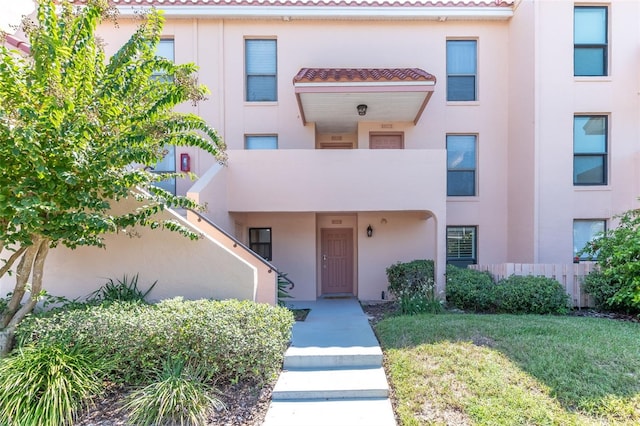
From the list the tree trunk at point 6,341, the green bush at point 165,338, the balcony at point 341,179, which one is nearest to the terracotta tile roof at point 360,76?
the balcony at point 341,179

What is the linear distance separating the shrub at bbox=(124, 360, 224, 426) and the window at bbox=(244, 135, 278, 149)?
7.18m

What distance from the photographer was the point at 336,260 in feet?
36.1

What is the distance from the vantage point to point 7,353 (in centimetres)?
482

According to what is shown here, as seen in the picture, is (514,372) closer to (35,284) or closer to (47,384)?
(47,384)

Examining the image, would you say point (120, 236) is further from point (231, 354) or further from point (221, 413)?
point (221, 413)

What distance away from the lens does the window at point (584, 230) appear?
30.7 ft

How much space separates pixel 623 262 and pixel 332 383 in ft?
22.6

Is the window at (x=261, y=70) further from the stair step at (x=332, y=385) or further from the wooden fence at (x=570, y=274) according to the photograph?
the wooden fence at (x=570, y=274)

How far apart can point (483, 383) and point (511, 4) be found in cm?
1044

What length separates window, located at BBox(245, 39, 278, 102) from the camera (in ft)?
33.8

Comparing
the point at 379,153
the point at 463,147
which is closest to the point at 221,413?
the point at 379,153

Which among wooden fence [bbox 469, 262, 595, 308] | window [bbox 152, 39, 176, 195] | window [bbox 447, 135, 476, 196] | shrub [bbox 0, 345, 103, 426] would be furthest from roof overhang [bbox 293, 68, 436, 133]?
shrub [bbox 0, 345, 103, 426]

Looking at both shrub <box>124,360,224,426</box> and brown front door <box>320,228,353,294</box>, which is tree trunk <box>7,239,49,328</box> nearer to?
shrub <box>124,360,224,426</box>

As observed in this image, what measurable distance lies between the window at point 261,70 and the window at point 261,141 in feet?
3.62
